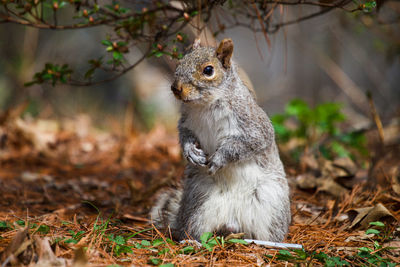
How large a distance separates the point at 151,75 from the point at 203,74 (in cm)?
586

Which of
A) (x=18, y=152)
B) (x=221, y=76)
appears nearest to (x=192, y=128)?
(x=221, y=76)

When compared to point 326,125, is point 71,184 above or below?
below

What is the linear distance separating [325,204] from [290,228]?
0.51 m

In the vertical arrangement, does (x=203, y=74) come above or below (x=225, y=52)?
below

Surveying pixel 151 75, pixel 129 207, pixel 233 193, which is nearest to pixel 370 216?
pixel 233 193

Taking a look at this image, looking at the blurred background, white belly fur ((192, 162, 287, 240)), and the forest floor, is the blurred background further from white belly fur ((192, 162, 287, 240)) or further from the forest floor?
white belly fur ((192, 162, 287, 240))

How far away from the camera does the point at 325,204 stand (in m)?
3.00

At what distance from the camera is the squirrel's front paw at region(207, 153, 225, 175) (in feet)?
7.50

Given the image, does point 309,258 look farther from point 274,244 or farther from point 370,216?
point 370,216

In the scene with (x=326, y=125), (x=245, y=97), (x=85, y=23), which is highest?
(x=85, y=23)

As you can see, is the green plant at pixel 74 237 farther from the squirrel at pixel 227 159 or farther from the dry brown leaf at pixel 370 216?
the dry brown leaf at pixel 370 216

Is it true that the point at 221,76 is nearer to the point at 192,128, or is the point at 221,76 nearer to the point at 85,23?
the point at 192,128

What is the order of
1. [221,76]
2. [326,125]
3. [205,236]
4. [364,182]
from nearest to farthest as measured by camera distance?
1. [205,236]
2. [221,76]
3. [364,182]
4. [326,125]

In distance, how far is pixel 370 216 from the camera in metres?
2.43
